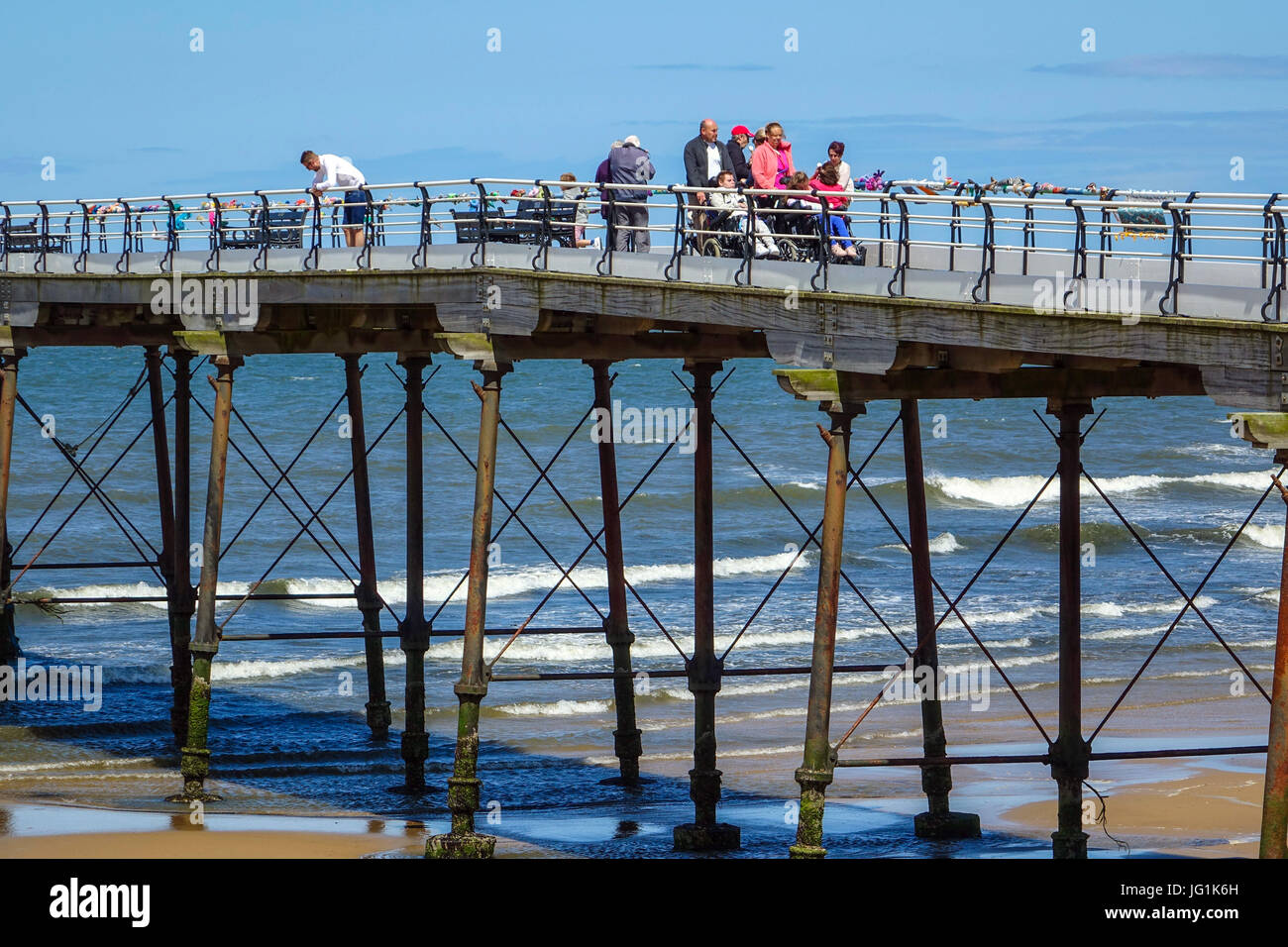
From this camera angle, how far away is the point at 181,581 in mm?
26078

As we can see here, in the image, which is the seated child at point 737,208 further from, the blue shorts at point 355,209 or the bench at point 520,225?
the blue shorts at point 355,209

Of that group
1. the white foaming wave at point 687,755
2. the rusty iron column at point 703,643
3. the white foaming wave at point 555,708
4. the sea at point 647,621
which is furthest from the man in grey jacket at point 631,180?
the white foaming wave at point 555,708

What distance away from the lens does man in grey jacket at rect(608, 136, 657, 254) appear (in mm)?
18422

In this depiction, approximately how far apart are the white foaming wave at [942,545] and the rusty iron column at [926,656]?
95.5 feet

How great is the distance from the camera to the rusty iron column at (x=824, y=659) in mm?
14969

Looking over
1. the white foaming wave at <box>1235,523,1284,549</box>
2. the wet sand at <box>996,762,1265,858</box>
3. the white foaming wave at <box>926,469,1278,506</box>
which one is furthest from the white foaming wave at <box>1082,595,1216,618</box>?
the white foaming wave at <box>926,469,1278,506</box>

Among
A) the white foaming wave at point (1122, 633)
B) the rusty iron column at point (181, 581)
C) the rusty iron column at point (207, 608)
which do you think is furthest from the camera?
the white foaming wave at point (1122, 633)

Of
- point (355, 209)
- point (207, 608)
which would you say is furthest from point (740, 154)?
point (207, 608)

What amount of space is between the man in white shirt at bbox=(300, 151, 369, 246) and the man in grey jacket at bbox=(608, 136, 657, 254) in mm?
3026

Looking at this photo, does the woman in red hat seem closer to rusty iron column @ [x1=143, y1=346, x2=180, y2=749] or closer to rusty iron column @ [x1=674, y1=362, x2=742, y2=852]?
rusty iron column @ [x1=674, y1=362, x2=742, y2=852]

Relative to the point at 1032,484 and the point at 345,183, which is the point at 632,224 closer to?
the point at 345,183

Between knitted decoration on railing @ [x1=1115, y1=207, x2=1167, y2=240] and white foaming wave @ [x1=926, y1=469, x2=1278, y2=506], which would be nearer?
knitted decoration on railing @ [x1=1115, y1=207, x2=1167, y2=240]

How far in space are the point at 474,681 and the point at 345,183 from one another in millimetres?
6932

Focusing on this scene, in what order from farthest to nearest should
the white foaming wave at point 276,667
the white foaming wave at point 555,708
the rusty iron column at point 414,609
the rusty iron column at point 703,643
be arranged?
the white foaming wave at point 276,667
the white foaming wave at point 555,708
the rusty iron column at point 414,609
the rusty iron column at point 703,643
